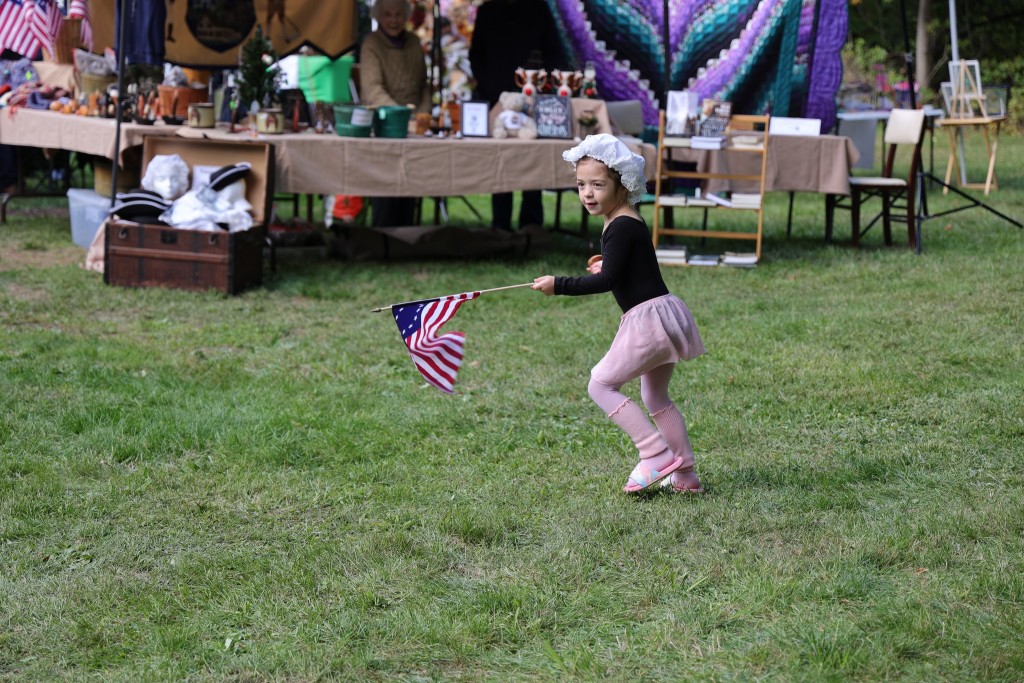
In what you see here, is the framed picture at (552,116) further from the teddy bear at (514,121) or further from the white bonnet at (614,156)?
Answer: the white bonnet at (614,156)

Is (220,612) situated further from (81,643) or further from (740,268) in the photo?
(740,268)

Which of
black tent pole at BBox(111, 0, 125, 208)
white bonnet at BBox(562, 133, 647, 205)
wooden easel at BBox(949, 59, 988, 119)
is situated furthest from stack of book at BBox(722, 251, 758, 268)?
wooden easel at BBox(949, 59, 988, 119)

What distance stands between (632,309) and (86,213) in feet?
22.7

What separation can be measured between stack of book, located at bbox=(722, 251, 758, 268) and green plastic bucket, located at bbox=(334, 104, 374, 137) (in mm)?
3031

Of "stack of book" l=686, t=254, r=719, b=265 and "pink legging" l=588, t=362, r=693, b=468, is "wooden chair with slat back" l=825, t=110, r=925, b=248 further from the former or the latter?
"pink legging" l=588, t=362, r=693, b=468

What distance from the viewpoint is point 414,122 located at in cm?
963

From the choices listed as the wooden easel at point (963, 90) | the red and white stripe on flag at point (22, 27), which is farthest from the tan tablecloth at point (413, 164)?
the wooden easel at point (963, 90)

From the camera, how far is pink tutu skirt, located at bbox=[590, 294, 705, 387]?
3.94 m

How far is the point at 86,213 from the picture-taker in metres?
9.62

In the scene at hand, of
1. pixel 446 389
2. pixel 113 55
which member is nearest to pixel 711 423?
pixel 446 389

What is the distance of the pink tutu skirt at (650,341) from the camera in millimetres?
3943

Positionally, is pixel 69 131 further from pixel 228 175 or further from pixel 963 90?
pixel 963 90

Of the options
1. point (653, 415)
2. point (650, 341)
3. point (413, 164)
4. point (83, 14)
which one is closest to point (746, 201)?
point (413, 164)

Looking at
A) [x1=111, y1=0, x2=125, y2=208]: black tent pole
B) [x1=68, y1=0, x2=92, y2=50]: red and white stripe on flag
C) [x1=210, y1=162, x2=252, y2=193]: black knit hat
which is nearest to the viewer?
[x1=210, y1=162, x2=252, y2=193]: black knit hat
